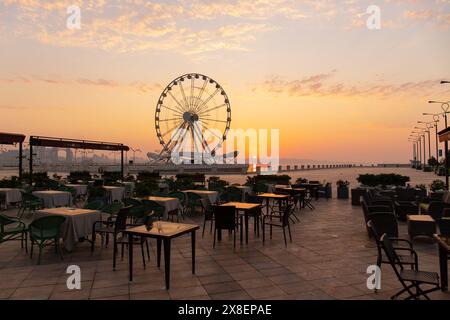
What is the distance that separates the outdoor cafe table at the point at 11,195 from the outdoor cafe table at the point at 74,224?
6.22 meters

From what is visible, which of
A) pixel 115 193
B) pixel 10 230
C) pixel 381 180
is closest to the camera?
pixel 10 230

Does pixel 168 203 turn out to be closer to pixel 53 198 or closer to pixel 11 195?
pixel 53 198

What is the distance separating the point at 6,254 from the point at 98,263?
1.91 m

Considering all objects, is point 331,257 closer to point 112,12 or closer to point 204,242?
point 204,242

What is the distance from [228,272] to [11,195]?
9.85 meters

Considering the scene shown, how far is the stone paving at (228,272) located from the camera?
391 centimetres

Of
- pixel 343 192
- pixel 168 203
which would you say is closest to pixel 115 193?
pixel 168 203

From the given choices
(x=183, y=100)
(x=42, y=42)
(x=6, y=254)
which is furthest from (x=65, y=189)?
(x=183, y=100)

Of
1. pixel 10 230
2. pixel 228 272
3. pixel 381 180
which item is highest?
pixel 381 180

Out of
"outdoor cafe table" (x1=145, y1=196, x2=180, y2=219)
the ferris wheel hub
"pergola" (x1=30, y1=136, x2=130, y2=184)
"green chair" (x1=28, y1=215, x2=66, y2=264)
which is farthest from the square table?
the ferris wheel hub

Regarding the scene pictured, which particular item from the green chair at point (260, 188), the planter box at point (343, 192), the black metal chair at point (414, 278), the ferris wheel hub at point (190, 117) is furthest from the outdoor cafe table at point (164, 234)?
the ferris wheel hub at point (190, 117)

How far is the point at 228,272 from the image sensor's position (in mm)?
4719

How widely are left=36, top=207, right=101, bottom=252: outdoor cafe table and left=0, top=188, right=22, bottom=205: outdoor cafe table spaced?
622 centimetres

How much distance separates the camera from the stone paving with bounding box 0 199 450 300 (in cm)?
391
